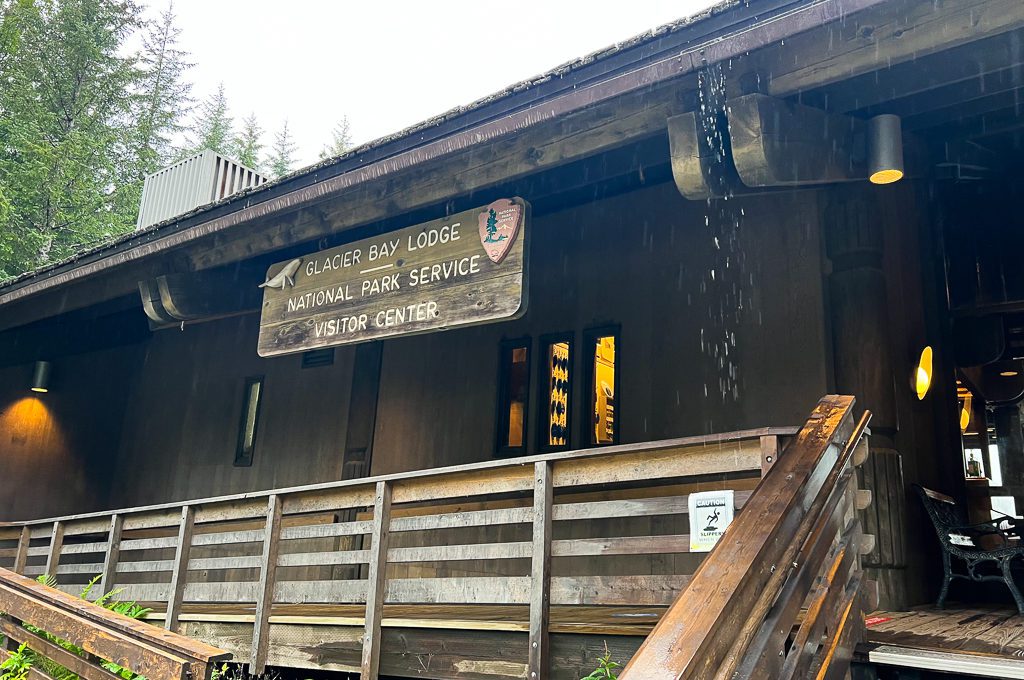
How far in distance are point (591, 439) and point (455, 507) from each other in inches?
60.0

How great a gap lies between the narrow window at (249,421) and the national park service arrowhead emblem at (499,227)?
5550 mm

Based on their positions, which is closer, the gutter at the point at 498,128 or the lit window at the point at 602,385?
the gutter at the point at 498,128

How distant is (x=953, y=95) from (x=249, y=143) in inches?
1603

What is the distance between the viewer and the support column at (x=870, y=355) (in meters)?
5.81

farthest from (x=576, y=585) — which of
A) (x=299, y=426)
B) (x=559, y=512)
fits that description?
(x=299, y=426)

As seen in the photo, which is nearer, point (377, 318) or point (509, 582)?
point (509, 582)

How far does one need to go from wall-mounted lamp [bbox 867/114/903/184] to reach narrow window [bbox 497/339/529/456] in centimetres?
358

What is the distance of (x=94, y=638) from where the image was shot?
15.0ft

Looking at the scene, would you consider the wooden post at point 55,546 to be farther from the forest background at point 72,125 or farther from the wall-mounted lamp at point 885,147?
the forest background at point 72,125

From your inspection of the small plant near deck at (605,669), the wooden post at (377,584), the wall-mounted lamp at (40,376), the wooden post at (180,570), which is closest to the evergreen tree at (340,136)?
the wall-mounted lamp at (40,376)

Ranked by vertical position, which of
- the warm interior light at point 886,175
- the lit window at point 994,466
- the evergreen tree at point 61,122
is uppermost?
the evergreen tree at point 61,122

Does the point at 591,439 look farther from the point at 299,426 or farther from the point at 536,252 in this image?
the point at 299,426

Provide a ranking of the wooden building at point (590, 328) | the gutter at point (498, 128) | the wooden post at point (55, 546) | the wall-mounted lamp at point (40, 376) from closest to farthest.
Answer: the gutter at point (498, 128), the wooden building at point (590, 328), the wooden post at point (55, 546), the wall-mounted lamp at point (40, 376)

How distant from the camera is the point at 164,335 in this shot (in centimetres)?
1177
